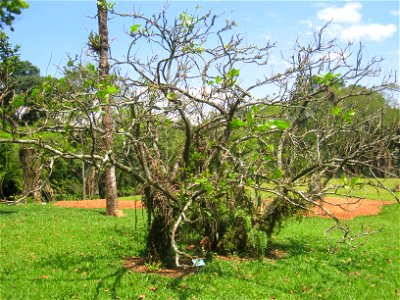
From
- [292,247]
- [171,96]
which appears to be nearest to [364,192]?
[292,247]

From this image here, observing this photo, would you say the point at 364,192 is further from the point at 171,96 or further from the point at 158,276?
the point at 171,96

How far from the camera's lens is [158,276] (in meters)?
7.39

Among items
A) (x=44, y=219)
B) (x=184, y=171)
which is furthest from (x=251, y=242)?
(x=44, y=219)

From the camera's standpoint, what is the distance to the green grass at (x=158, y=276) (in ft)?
22.0

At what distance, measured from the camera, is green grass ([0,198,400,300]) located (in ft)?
22.0

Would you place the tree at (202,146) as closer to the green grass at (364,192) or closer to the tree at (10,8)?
the green grass at (364,192)

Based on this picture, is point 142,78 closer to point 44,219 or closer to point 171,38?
point 171,38

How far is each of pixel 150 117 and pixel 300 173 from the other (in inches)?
126

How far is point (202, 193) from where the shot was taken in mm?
7117

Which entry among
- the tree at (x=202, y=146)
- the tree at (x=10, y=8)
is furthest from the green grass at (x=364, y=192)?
the tree at (x=10, y=8)

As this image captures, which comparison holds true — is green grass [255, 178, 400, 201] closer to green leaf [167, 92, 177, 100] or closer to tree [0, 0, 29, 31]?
green leaf [167, 92, 177, 100]

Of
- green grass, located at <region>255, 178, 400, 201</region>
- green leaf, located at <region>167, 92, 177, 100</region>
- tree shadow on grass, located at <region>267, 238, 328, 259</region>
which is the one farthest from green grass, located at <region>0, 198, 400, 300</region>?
green leaf, located at <region>167, 92, 177, 100</region>

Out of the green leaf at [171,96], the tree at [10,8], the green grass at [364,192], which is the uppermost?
the tree at [10,8]

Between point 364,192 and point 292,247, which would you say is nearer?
point 292,247
